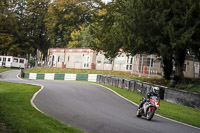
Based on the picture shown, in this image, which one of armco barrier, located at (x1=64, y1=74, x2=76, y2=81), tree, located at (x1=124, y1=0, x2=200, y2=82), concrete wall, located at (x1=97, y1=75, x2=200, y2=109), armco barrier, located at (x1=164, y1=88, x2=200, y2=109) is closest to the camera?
armco barrier, located at (x1=164, y1=88, x2=200, y2=109)

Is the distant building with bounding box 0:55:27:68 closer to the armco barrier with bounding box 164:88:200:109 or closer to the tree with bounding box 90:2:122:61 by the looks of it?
the tree with bounding box 90:2:122:61

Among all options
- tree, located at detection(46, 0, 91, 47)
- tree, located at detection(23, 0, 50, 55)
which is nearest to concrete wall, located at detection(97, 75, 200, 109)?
tree, located at detection(46, 0, 91, 47)

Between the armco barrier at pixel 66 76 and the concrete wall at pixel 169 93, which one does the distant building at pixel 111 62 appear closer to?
the armco barrier at pixel 66 76

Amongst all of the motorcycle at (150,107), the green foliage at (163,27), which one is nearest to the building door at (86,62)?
the green foliage at (163,27)

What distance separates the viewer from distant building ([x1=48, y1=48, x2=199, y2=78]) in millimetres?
41406

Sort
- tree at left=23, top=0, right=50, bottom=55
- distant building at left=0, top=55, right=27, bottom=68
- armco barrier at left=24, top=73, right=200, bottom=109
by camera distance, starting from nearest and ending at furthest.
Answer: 1. armco barrier at left=24, top=73, right=200, bottom=109
2. distant building at left=0, top=55, right=27, bottom=68
3. tree at left=23, top=0, right=50, bottom=55

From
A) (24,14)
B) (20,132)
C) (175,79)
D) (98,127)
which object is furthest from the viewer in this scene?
(24,14)

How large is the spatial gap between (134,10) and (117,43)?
5078 mm

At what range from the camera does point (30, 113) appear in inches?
449

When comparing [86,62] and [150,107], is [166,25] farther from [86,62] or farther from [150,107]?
[86,62]

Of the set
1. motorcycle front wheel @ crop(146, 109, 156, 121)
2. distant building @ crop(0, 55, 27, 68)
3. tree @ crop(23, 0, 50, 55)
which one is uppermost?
tree @ crop(23, 0, 50, 55)

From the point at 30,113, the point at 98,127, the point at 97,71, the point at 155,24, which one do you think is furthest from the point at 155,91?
the point at 97,71

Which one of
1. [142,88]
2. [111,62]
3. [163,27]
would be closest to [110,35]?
[142,88]

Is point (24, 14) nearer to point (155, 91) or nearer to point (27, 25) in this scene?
point (27, 25)
